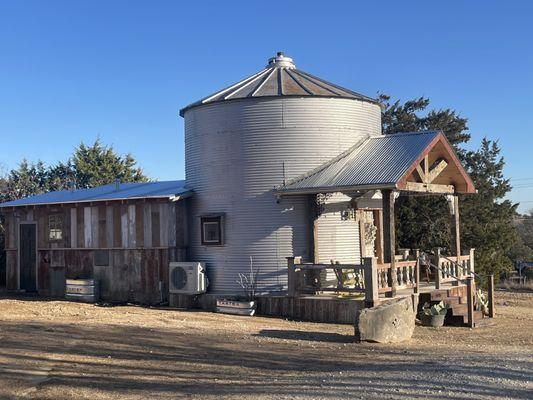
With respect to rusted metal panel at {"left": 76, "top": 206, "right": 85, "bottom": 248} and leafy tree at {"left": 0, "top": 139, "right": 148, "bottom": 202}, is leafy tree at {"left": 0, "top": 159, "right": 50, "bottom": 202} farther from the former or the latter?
rusted metal panel at {"left": 76, "top": 206, "right": 85, "bottom": 248}

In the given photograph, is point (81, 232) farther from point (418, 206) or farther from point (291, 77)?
point (418, 206)

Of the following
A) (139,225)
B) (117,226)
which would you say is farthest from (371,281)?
(117,226)

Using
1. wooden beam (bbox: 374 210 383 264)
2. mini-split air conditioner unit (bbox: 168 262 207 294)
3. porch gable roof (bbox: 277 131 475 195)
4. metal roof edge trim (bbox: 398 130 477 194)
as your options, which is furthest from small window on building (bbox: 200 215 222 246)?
metal roof edge trim (bbox: 398 130 477 194)

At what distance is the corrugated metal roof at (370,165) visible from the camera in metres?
16.3

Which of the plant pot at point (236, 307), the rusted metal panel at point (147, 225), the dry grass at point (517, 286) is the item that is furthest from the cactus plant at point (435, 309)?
the dry grass at point (517, 286)

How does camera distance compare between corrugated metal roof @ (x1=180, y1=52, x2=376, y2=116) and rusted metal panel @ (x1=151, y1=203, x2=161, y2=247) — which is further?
rusted metal panel @ (x1=151, y1=203, x2=161, y2=247)

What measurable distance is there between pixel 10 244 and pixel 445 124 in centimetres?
2162

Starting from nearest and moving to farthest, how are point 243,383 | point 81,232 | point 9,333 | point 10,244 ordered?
point 243,383 < point 9,333 < point 81,232 < point 10,244

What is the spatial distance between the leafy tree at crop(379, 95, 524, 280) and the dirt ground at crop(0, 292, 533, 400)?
31.4ft

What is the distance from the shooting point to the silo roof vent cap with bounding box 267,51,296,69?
21.3 m

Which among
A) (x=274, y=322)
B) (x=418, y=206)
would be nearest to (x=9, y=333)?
(x=274, y=322)

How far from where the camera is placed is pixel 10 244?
931 inches

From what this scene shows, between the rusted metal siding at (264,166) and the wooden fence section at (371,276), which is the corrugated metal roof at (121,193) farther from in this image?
the wooden fence section at (371,276)

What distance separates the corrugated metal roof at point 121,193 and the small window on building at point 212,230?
1080mm
